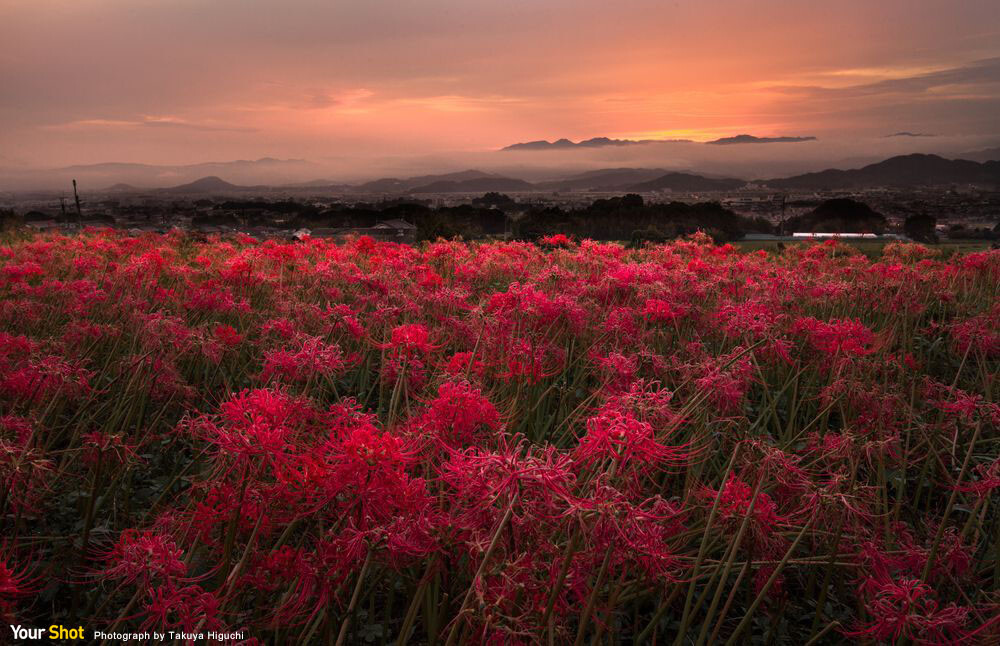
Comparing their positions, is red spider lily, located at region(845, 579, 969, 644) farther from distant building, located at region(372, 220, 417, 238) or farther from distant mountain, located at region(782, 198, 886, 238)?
distant mountain, located at region(782, 198, 886, 238)

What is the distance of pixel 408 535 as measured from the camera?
1854 mm

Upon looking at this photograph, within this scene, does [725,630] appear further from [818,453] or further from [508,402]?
[508,402]

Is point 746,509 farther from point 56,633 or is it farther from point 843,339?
point 56,633

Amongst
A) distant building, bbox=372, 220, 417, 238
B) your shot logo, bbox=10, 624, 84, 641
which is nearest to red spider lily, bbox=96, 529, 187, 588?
your shot logo, bbox=10, 624, 84, 641

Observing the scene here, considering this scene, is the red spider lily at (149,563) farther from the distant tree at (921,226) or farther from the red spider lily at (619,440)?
the distant tree at (921,226)

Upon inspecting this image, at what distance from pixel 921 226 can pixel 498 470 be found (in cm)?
2365

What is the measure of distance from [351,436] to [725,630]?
91.7 inches

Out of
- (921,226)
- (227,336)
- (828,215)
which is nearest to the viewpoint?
(227,336)

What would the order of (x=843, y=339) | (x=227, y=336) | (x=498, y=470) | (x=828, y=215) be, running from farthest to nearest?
(x=828, y=215), (x=227, y=336), (x=843, y=339), (x=498, y=470)

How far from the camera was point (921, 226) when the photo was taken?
20531 millimetres

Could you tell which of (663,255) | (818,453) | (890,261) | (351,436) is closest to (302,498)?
(351,436)

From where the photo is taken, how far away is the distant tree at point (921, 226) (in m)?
19.4

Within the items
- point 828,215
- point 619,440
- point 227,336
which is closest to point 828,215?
point 828,215

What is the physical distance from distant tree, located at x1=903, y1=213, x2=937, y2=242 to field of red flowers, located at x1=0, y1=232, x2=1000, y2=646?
14505 millimetres
